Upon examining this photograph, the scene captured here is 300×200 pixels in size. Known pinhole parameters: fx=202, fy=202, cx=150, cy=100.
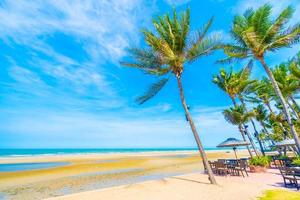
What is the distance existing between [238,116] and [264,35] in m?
8.81

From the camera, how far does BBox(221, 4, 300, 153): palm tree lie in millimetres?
11695

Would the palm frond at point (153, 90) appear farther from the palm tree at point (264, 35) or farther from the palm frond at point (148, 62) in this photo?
the palm tree at point (264, 35)

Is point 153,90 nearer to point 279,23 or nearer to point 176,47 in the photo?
point 176,47

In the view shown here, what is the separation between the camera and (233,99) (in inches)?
838

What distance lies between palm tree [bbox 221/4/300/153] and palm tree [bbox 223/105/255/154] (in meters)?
6.76

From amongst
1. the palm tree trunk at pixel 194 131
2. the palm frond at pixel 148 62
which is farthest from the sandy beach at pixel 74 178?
the palm frond at pixel 148 62

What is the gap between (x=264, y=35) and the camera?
12.2m

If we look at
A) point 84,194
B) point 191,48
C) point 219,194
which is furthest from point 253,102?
point 84,194

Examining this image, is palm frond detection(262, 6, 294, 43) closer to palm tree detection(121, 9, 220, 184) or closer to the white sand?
palm tree detection(121, 9, 220, 184)

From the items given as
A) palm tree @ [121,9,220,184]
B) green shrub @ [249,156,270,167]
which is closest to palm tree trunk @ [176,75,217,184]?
palm tree @ [121,9,220,184]

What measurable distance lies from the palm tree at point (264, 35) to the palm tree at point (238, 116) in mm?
6764

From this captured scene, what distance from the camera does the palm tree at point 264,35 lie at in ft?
38.4

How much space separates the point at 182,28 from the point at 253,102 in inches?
782

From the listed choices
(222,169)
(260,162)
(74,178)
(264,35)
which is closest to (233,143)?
(260,162)
